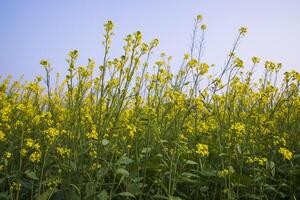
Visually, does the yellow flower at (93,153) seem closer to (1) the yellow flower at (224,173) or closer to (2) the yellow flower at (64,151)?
(2) the yellow flower at (64,151)

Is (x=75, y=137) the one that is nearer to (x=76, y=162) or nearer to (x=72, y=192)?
(x=76, y=162)

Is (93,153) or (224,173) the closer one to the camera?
(93,153)

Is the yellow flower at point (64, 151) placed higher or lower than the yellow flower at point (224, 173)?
higher

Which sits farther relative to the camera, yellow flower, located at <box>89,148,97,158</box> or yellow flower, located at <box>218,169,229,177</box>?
yellow flower, located at <box>218,169,229,177</box>

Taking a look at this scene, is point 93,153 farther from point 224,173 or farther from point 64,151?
point 224,173

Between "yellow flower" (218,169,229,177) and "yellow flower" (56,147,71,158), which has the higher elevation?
"yellow flower" (56,147,71,158)

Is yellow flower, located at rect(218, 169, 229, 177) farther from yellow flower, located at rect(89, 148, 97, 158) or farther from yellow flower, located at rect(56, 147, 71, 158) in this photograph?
yellow flower, located at rect(56, 147, 71, 158)

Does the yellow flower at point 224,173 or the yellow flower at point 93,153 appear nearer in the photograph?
the yellow flower at point 93,153

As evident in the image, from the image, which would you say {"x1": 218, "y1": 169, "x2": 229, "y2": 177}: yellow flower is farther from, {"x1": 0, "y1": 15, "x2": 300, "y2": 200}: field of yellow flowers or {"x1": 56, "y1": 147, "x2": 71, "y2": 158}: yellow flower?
{"x1": 56, "y1": 147, "x2": 71, "y2": 158}: yellow flower

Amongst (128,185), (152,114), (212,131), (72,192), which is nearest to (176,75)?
(212,131)

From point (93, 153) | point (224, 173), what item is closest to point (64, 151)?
point (93, 153)

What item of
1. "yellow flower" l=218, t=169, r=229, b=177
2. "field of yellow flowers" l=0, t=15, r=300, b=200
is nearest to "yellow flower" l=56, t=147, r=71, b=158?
"field of yellow flowers" l=0, t=15, r=300, b=200

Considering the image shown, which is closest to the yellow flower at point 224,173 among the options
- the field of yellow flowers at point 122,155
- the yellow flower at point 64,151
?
the field of yellow flowers at point 122,155

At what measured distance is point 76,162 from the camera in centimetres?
243
